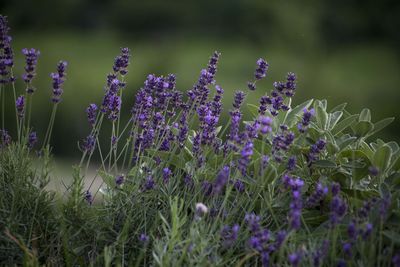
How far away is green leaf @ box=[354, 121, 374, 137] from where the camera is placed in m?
2.32

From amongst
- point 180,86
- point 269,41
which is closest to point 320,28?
point 269,41

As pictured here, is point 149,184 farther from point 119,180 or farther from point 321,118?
point 321,118

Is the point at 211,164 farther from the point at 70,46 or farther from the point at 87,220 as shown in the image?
Result: the point at 70,46

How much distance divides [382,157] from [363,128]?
174 mm

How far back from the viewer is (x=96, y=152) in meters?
8.37

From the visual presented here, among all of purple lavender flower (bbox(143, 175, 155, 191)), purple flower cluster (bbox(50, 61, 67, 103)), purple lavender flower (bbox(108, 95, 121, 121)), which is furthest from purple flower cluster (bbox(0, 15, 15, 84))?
purple lavender flower (bbox(143, 175, 155, 191))

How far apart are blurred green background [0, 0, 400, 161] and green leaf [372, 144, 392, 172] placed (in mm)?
5175

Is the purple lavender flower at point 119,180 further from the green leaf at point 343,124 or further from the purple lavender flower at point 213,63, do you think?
the green leaf at point 343,124

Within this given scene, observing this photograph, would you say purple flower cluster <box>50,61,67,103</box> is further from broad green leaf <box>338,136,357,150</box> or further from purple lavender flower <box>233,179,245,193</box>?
broad green leaf <box>338,136,357,150</box>

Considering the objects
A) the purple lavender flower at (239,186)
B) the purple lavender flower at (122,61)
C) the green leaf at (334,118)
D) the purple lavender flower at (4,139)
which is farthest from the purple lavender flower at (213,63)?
the purple lavender flower at (4,139)

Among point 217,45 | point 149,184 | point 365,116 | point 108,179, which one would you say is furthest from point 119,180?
point 217,45

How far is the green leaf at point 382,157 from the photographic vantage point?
2179 mm

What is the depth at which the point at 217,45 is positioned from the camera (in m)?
9.33

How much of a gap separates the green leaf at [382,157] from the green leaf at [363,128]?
5.9 inches
